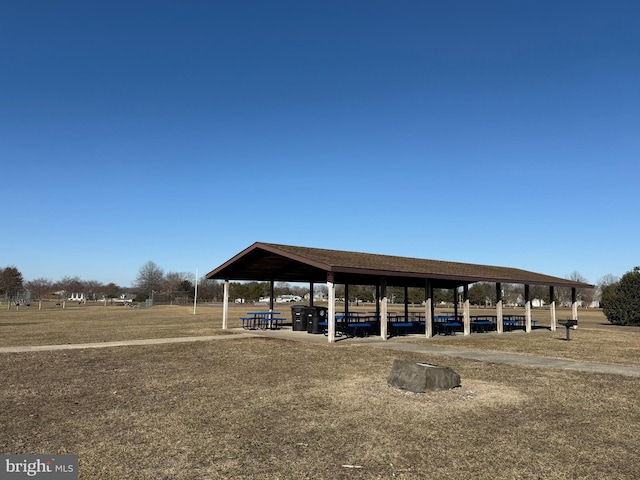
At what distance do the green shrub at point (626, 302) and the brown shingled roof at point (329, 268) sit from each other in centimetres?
851

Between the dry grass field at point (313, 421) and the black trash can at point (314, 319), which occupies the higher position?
the black trash can at point (314, 319)

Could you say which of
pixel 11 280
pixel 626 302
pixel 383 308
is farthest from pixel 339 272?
pixel 11 280

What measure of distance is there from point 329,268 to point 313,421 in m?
9.06

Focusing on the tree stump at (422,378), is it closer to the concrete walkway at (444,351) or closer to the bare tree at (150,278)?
the concrete walkway at (444,351)

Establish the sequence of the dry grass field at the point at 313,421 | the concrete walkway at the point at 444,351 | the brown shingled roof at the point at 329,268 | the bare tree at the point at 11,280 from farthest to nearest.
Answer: the bare tree at the point at 11,280
the brown shingled roof at the point at 329,268
the concrete walkway at the point at 444,351
the dry grass field at the point at 313,421

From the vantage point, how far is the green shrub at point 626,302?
31.3m

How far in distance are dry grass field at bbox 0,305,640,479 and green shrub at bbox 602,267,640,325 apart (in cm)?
2697

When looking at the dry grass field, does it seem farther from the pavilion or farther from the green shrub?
the green shrub

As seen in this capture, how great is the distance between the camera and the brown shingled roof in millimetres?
16062

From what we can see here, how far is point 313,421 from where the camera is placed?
613 centimetres

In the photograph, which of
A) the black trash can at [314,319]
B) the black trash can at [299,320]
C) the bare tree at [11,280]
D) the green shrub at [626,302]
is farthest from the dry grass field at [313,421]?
the bare tree at [11,280]

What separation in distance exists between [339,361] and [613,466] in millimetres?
7590

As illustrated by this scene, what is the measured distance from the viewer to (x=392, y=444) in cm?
516

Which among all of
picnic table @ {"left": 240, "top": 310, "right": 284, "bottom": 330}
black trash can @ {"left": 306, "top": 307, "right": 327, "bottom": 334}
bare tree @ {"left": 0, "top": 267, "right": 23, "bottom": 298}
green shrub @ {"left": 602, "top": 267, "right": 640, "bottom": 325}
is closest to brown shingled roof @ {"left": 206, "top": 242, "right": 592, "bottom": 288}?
black trash can @ {"left": 306, "top": 307, "right": 327, "bottom": 334}
